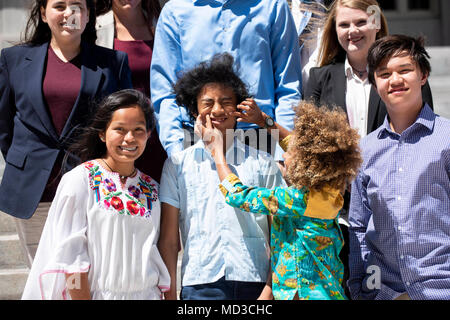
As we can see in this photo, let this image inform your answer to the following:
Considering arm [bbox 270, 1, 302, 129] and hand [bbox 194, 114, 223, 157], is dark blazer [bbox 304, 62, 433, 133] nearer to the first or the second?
arm [bbox 270, 1, 302, 129]

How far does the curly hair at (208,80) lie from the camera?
3277 mm

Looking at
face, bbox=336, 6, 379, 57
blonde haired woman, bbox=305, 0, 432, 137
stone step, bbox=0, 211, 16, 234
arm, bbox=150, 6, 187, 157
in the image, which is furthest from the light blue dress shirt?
stone step, bbox=0, 211, 16, 234

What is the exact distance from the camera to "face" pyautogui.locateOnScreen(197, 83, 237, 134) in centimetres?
321

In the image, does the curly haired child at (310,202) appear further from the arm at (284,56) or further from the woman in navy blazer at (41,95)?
the woman in navy blazer at (41,95)

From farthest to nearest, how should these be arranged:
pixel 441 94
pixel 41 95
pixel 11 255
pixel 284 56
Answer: pixel 441 94 → pixel 11 255 → pixel 284 56 → pixel 41 95

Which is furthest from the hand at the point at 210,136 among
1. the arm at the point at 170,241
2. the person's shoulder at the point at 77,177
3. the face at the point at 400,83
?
the face at the point at 400,83

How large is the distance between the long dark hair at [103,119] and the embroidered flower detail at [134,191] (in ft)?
0.89

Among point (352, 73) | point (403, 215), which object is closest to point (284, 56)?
point (352, 73)

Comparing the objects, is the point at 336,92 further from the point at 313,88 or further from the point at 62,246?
the point at 62,246

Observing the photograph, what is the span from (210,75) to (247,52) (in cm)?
30

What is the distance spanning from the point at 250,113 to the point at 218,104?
0.60 feet

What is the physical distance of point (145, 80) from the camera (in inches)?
155

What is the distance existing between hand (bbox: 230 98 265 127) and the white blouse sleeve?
30.7 inches
